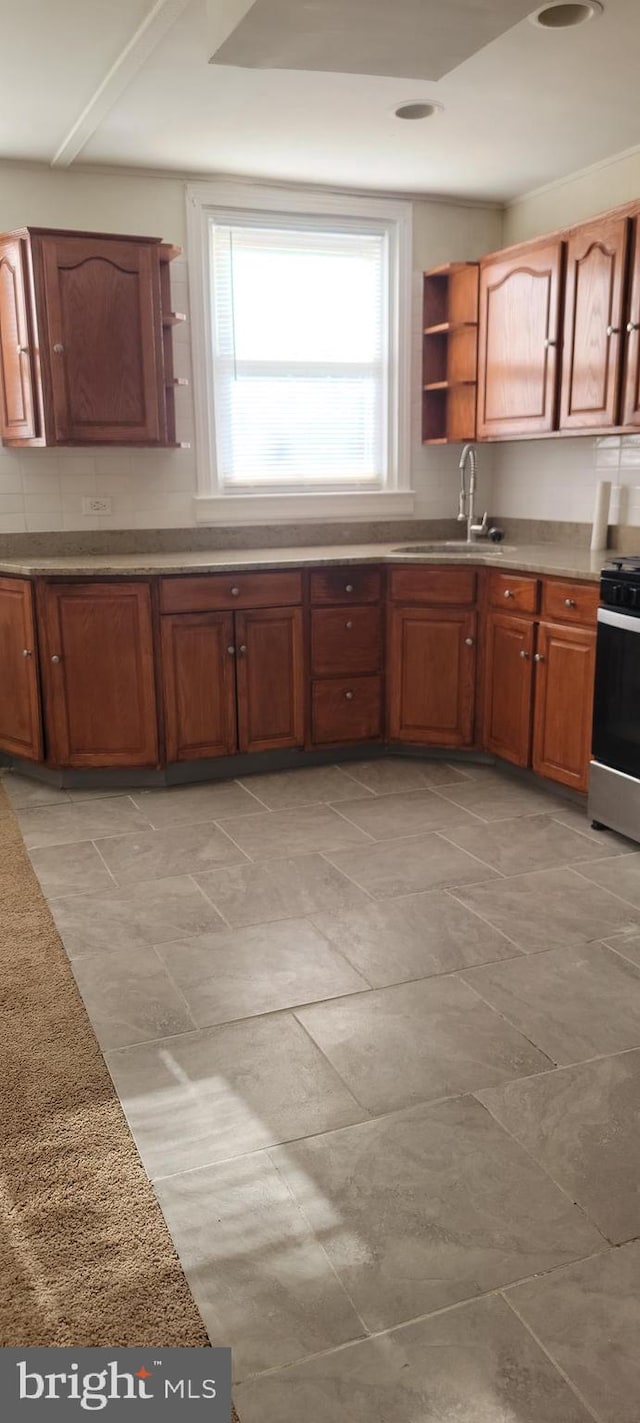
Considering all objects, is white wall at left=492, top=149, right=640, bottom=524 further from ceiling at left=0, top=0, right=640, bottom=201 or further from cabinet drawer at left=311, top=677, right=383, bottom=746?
cabinet drawer at left=311, top=677, right=383, bottom=746

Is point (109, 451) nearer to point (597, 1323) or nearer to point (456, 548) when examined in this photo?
point (456, 548)

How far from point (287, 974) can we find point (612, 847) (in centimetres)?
139

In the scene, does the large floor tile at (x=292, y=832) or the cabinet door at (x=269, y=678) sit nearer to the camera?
the large floor tile at (x=292, y=832)

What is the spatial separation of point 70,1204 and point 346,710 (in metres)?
2.86

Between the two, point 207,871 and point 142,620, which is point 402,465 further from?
point 207,871

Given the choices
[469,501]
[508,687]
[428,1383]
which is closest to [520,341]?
[469,501]

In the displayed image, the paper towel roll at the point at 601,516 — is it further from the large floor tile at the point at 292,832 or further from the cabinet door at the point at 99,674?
the cabinet door at the point at 99,674

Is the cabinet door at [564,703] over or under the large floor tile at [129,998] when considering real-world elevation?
over

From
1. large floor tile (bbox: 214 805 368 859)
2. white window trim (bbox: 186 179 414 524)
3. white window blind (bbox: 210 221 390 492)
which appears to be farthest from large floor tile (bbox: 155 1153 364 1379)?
white window blind (bbox: 210 221 390 492)

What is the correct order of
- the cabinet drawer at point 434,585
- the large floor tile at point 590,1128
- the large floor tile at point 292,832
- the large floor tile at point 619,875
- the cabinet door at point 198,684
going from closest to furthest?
the large floor tile at point 590,1128, the large floor tile at point 619,875, the large floor tile at point 292,832, the cabinet door at point 198,684, the cabinet drawer at point 434,585

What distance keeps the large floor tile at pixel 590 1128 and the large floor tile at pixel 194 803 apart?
76.5 inches

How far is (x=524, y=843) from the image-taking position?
3.61m

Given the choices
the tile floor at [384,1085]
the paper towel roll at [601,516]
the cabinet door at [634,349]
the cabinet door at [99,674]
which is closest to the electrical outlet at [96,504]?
the cabinet door at [99,674]

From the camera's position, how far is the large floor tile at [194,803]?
3928 millimetres
